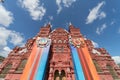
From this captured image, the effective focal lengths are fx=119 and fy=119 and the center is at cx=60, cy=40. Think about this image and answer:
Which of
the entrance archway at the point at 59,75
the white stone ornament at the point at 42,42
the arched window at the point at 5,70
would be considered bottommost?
the entrance archway at the point at 59,75

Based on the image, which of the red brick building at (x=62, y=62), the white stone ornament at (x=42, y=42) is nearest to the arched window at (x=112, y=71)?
the red brick building at (x=62, y=62)

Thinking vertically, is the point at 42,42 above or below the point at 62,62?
above

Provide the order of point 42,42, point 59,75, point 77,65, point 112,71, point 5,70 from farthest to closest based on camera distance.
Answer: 1. point 42,42
2. point 112,71
3. point 5,70
4. point 59,75
5. point 77,65

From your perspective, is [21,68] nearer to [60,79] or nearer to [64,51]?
[60,79]

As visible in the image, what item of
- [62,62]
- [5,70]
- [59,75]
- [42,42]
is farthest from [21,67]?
[62,62]

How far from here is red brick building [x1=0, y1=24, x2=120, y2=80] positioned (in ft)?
66.1

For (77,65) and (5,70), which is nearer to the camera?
(77,65)

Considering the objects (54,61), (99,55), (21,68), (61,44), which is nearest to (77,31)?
(61,44)

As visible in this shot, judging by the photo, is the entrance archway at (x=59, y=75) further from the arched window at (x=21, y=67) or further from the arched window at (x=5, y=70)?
the arched window at (x=5, y=70)

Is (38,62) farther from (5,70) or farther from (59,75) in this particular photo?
(5,70)

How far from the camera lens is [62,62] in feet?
71.9

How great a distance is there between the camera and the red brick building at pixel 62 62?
20.1m

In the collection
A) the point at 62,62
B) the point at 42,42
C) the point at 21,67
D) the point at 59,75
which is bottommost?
the point at 59,75

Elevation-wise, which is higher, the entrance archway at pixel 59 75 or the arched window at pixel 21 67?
the arched window at pixel 21 67
